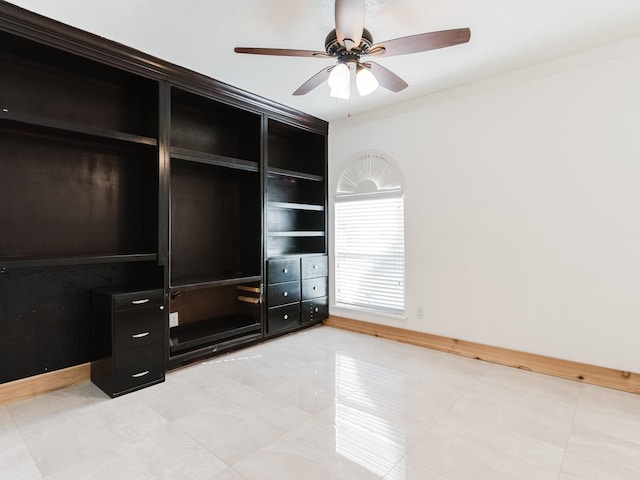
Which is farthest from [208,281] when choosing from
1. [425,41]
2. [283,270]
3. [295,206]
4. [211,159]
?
[425,41]

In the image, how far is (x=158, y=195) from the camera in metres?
2.89

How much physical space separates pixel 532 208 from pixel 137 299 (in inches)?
134

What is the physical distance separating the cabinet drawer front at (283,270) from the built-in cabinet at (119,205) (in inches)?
1.8

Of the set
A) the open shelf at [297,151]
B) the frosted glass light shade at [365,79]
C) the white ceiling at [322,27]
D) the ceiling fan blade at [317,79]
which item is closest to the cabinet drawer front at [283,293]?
the open shelf at [297,151]

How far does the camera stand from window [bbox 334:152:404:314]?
3947 mm

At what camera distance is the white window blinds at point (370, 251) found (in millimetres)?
3943

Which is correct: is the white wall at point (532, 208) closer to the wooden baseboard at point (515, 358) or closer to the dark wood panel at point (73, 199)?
the wooden baseboard at point (515, 358)

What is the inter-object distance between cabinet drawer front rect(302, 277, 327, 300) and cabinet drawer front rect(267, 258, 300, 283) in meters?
0.19

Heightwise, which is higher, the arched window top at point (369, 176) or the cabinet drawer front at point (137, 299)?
the arched window top at point (369, 176)

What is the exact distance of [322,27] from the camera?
2391 mm

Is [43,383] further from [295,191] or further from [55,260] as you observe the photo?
[295,191]

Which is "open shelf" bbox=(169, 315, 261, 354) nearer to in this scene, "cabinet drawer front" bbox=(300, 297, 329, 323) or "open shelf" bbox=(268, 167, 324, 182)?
"cabinet drawer front" bbox=(300, 297, 329, 323)

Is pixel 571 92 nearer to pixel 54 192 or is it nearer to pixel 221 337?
pixel 221 337

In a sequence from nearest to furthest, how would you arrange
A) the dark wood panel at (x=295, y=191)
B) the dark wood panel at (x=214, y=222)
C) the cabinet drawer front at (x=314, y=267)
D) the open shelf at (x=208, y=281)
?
1. the open shelf at (x=208, y=281)
2. the dark wood panel at (x=214, y=222)
3. the cabinet drawer front at (x=314, y=267)
4. the dark wood panel at (x=295, y=191)
